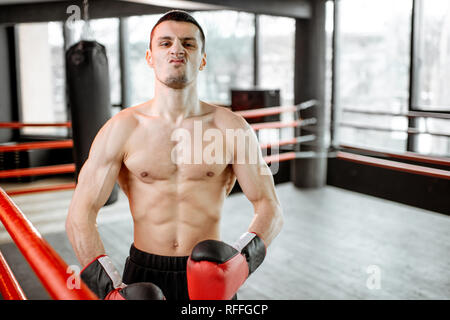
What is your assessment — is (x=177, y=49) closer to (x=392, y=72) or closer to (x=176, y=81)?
(x=176, y=81)

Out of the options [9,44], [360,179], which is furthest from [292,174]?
[9,44]

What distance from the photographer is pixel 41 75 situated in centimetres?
660

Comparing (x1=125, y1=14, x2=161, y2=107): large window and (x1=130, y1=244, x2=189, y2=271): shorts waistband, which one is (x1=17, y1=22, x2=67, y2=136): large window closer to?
(x1=125, y1=14, x2=161, y2=107): large window

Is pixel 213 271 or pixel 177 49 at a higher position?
pixel 177 49

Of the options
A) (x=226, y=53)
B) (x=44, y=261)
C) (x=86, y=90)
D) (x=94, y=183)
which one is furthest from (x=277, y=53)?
(x=44, y=261)

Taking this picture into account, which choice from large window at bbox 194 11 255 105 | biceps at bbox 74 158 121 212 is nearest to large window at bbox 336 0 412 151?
large window at bbox 194 11 255 105

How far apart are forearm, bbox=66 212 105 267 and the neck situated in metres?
0.35

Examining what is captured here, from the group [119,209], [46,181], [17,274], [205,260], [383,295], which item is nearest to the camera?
[205,260]

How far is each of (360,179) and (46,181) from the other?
4065 mm

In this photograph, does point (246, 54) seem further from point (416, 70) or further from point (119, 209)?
point (119, 209)

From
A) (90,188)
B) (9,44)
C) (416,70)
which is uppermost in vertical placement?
(9,44)

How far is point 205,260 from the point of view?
37.8 inches

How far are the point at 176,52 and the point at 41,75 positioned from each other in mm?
6122

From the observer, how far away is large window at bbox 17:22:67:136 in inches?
254
